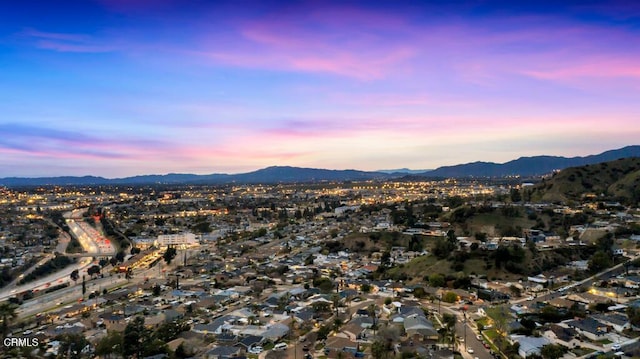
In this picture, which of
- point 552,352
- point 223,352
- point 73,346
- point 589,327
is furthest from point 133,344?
point 589,327

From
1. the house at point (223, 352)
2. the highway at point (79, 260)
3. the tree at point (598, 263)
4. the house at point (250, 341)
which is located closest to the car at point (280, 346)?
the house at point (250, 341)

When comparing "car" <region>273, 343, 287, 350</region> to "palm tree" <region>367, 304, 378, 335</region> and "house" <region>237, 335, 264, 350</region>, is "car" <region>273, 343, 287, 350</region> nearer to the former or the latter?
"house" <region>237, 335, 264, 350</region>

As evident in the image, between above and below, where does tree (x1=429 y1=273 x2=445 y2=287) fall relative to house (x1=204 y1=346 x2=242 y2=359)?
above

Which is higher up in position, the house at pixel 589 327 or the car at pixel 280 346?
the house at pixel 589 327

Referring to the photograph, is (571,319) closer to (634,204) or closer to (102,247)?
(634,204)

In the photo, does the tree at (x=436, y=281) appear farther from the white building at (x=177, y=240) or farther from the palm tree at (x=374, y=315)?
the white building at (x=177, y=240)

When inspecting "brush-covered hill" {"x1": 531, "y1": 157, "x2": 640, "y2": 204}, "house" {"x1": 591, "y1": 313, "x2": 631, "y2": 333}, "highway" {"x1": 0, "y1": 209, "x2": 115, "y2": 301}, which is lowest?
"highway" {"x1": 0, "y1": 209, "x2": 115, "y2": 301}

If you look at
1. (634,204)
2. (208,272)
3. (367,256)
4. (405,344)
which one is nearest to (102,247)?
(208,272)

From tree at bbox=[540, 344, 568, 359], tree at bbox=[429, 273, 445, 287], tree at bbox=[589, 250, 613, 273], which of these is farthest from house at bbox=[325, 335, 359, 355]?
tree at bbox=[589, 250, 613, 273]

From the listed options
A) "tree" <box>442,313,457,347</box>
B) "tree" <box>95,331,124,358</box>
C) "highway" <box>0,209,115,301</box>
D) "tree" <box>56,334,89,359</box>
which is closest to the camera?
"tree" <box>95,331,124,358</box>
